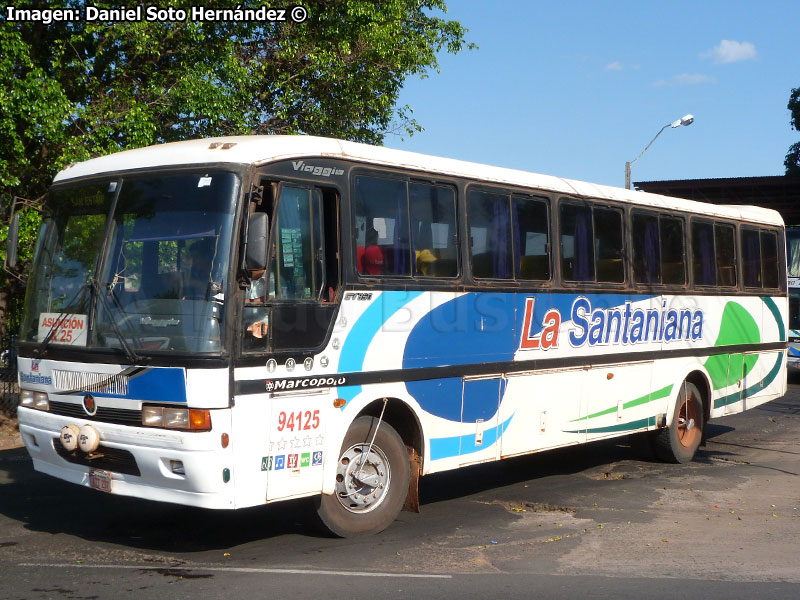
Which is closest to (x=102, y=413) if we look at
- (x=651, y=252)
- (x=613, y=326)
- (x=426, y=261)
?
(x=426, y=261)

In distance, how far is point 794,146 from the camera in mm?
52375

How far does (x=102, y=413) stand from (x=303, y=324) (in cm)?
165

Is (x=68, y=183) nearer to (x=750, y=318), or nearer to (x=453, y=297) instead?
(x=453, y=297)

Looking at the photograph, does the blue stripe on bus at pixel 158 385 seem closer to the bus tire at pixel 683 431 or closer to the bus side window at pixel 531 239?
the bus side window at pixel 531 239

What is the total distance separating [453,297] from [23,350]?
3.75 m

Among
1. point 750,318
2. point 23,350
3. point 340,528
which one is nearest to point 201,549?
point 340,528

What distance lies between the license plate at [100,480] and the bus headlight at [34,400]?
29.1 inches

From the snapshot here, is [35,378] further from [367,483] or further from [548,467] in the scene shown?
[548,467]

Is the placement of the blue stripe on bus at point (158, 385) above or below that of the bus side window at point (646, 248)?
below

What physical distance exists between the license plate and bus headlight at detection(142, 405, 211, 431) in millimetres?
656

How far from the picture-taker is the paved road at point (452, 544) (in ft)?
21.8

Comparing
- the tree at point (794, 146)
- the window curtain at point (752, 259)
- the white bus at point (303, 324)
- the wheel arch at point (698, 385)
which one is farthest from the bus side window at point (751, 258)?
the tree at point (794, 146)

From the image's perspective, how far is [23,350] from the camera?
26.5ft

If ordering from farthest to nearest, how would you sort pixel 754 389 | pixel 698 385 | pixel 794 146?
pixel 794 146
pixel 754 389
pixel 698 385
